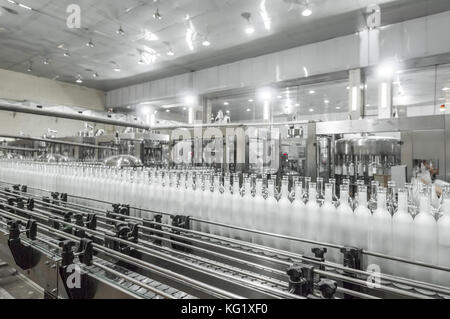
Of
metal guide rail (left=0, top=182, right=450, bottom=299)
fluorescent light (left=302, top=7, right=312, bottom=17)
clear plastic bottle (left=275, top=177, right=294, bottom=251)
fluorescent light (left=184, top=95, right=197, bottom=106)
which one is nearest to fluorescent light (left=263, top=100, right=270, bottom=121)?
fluorescent light (left=184, top=95, right=197, bottom=106)

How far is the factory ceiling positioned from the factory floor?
159 inches

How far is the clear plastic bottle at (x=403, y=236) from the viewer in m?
0.73

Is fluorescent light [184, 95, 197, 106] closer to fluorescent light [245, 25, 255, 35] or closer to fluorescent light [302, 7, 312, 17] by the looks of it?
fluorescent light [245, 25, 255, 35]

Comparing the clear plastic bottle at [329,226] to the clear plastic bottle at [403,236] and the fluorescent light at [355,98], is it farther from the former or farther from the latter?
the fluorescent light at [355,98]

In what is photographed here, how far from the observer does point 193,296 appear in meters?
0.71

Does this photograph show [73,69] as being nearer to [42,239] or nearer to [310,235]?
[42,239]

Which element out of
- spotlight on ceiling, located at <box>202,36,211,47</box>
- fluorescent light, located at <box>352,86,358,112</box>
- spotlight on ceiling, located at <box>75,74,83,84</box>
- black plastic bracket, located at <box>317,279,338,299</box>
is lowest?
black plastic bracket, located at <box>317,279,338,299</box>

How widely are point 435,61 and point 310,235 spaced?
531 cm

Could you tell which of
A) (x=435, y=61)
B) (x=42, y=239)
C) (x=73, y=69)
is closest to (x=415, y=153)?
(x=435, y=61)

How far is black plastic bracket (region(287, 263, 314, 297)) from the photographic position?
584 mm

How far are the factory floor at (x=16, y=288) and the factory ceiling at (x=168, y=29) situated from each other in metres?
4.04

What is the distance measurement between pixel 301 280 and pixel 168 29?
17.5 ft

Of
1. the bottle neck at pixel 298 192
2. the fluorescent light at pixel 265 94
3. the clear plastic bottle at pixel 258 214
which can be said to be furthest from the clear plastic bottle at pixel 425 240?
the fluorescent light at pixel 265 94
